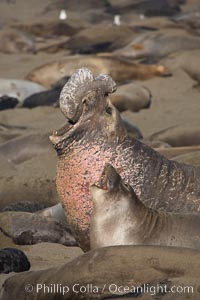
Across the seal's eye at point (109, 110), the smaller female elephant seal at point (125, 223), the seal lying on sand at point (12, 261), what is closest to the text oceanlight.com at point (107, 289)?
the smaller female elephant seal at point (125, 223)

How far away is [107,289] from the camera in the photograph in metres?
3.76

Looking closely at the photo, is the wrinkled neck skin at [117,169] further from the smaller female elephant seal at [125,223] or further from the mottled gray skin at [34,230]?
the mottled gray skin at [34,230]

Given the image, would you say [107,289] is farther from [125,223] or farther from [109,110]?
[109,110]

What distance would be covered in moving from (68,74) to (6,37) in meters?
3.15

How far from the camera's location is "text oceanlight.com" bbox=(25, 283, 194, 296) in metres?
3.56

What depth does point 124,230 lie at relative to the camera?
172 inches

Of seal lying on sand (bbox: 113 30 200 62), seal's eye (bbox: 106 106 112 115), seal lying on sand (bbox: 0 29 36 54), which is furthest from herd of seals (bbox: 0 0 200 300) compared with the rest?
seal lying on sand (bbox: 0 29 36 54)

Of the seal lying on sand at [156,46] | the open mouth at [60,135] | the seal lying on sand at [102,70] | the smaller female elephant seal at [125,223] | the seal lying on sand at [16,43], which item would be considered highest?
the open mouth at [60,135]

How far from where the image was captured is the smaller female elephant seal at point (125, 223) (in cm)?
434

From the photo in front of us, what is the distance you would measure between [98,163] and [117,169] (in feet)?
0.37

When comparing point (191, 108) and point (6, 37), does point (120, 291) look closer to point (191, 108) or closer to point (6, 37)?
point (191, 108)

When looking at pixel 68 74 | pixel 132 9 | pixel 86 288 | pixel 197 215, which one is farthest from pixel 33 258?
pixel 132 9

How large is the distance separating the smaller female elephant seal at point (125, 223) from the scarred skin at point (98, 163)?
0.95 feet

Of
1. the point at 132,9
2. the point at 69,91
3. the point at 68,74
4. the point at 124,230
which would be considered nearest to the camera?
the point at 124,230
